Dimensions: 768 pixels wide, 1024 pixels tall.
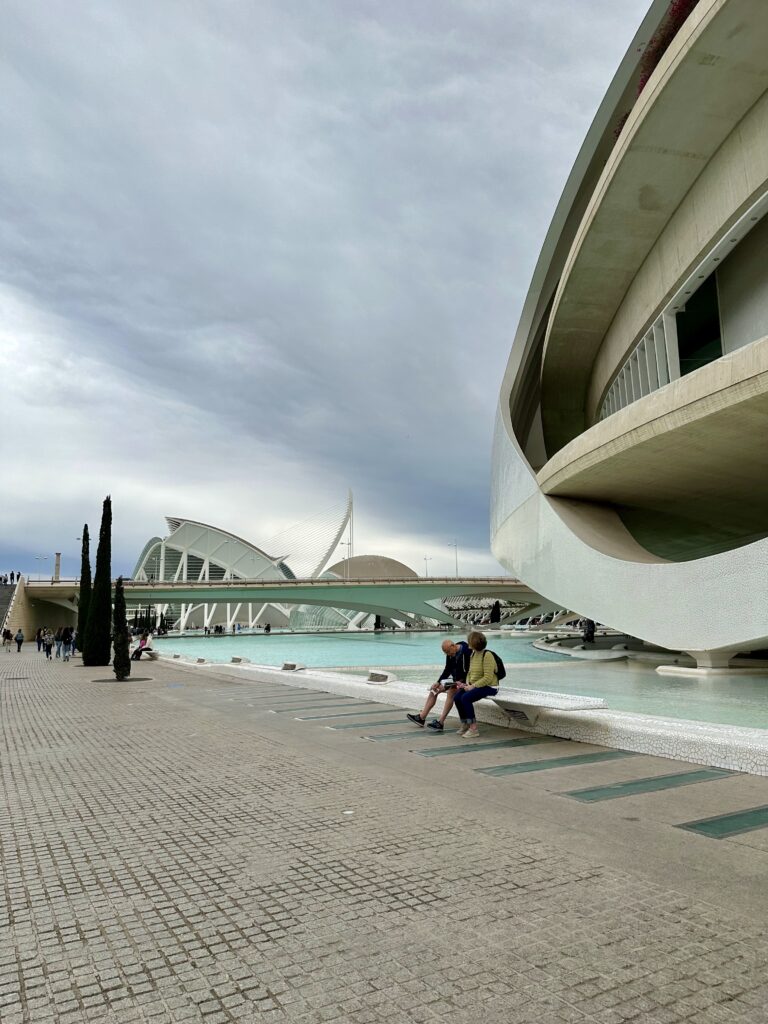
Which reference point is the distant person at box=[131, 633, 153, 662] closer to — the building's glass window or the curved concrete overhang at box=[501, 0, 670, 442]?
the curved concrete overhang at box=[501, 0, 670, 442]

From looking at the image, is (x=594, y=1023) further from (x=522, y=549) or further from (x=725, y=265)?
(x=522, y=549)

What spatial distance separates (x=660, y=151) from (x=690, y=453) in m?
5.92

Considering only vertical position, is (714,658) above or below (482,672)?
below

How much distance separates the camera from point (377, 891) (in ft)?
9.11

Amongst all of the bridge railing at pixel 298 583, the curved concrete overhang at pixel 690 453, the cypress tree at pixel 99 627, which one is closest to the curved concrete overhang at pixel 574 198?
the curved concrete overhang at pixel 690 453

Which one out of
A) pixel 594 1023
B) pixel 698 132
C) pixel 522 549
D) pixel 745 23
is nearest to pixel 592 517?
pixel 522 549

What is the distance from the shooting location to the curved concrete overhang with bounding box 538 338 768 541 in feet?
37.0

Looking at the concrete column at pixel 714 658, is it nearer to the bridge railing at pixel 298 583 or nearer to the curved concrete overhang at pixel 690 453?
the curved concrete overhang at pixel 690 453

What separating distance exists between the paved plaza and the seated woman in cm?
85

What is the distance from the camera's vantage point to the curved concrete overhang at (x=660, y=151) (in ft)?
37.6

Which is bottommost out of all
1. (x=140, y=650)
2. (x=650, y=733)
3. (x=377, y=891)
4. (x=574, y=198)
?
(x=377, y=891)

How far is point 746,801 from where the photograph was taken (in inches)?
160

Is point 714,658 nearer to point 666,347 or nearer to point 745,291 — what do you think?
point 666,347

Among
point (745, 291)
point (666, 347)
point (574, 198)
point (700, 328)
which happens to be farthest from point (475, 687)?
point (574, 198)
